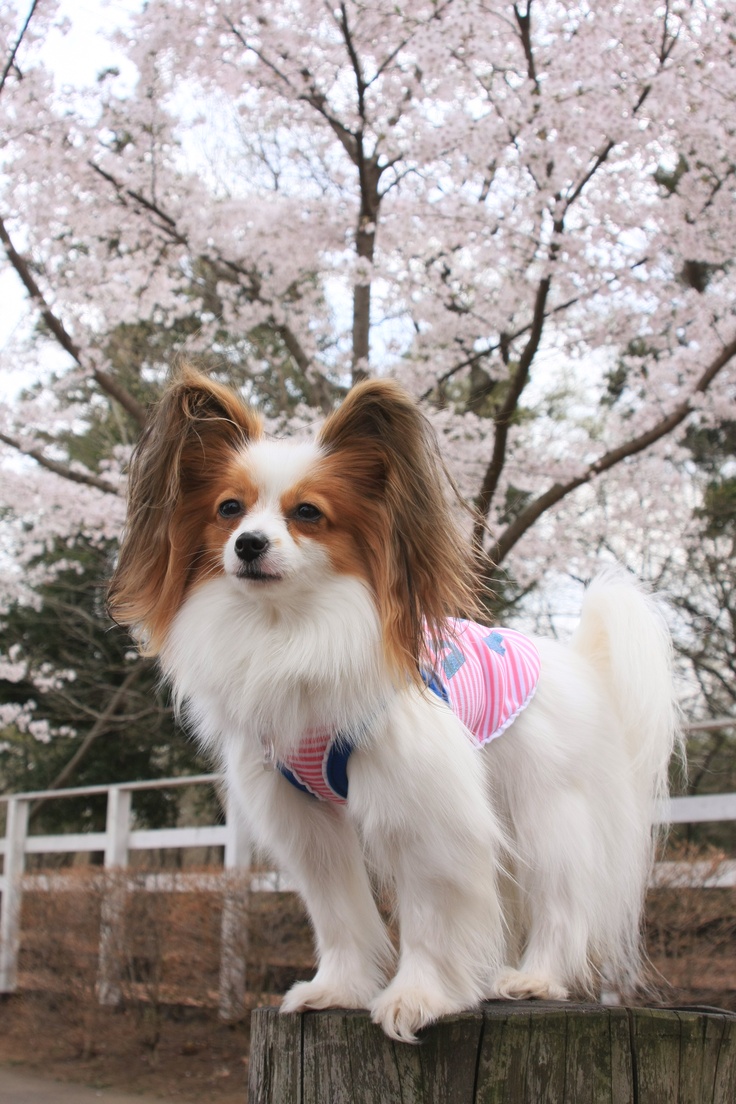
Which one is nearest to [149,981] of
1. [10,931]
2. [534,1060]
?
[10,931]

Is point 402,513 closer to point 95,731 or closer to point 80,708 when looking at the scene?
point 95,731

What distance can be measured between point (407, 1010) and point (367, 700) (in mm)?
592

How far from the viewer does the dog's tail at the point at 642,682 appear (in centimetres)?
270

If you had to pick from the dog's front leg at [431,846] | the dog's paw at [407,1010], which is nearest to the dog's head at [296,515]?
the dog's front leg at [431,846]

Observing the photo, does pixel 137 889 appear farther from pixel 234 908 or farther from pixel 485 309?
pixel 485 309

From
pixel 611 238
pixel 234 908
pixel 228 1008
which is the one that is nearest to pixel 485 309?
pixel 611 238

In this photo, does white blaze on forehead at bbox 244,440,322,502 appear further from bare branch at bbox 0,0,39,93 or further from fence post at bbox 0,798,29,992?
fence post at bbox 0,798,29,992

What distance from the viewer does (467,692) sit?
7.72 feet

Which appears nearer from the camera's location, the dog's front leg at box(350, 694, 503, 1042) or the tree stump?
the tree stump

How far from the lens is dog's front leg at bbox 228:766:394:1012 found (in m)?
2.27

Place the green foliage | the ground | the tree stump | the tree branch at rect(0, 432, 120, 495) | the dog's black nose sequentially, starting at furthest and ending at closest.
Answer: the green foliage, the tree branch at rect(0, 432, 120, 495), the ground, the dog's black nose, the tree stump

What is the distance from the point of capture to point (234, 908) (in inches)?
250

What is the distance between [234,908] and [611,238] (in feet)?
17.3

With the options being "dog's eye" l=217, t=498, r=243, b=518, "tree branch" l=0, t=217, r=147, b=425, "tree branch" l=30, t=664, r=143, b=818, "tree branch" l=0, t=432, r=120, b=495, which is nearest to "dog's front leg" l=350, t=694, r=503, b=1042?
"dog's eye" l=217, t=498, r=243, b=518
